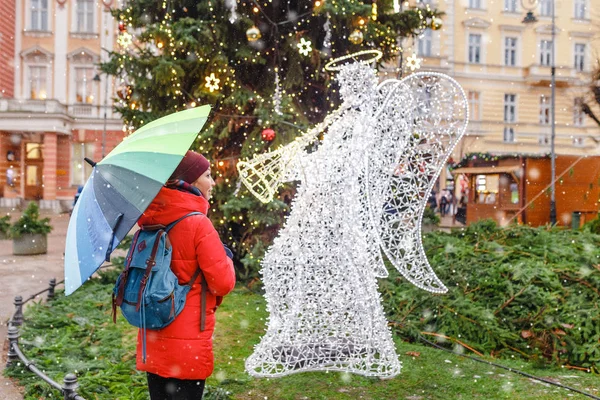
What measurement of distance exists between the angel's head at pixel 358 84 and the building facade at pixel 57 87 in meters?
25.6

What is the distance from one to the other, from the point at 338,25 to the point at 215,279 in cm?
722

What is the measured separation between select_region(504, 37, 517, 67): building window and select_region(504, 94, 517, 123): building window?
6.12ft

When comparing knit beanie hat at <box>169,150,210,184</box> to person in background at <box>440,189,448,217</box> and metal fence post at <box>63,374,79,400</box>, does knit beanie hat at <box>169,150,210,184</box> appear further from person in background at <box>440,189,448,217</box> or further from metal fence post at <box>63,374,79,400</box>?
person in background at <box>440,189,448,217</box>

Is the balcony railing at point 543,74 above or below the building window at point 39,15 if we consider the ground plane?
below

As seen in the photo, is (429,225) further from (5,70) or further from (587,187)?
(5,70)

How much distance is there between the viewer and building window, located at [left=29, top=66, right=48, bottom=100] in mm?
29328

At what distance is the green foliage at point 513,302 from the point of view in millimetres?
5930

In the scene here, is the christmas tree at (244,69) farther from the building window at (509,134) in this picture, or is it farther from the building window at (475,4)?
the building window at (475,4)

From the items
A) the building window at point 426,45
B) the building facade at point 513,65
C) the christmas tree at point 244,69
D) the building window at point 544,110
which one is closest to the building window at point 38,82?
the building facade at point 513,65

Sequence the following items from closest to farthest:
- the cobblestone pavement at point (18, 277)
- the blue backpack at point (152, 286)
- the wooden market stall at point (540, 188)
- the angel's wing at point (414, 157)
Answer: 1. the blue backpack at point (152, 286)
2. the angel's wing at point (414, 157)
3. the cobblestone pavement at point (18, 277)
4. the wooden market stall at point (540, 188)

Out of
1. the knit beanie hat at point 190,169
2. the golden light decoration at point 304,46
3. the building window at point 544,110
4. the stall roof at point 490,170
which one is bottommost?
the knit beanie hat at point 190,169

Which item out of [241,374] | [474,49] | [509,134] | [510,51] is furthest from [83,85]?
[241,374]

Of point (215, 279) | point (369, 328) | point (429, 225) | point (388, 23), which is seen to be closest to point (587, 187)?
point (429, 225)

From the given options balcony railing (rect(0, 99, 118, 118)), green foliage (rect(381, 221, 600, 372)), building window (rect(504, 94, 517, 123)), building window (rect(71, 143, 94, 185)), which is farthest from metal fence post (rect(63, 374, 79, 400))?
building window (rect(504, 94, 517, 123))
